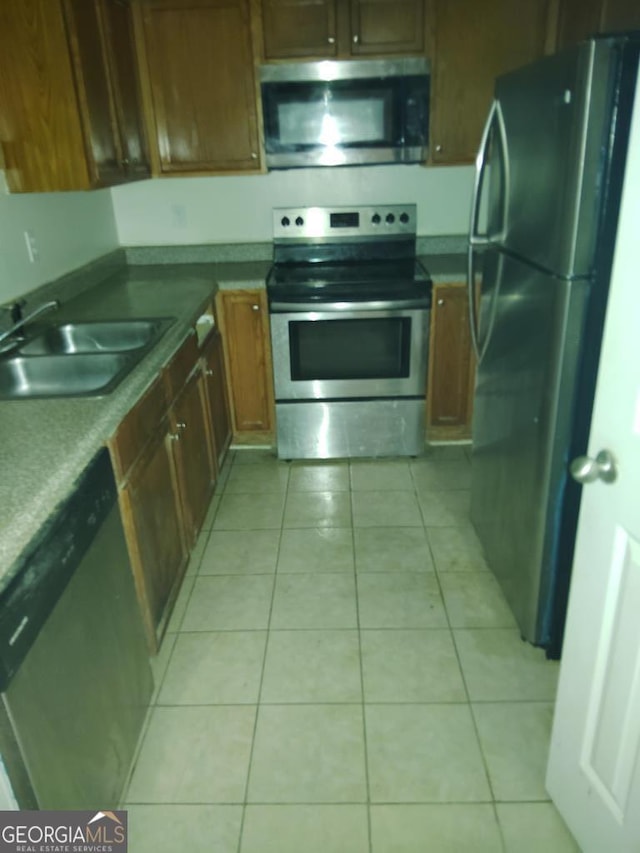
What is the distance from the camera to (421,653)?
6.44 ft

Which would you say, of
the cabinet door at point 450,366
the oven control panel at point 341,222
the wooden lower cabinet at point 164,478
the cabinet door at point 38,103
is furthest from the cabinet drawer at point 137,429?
the oven control panel at point 341,222

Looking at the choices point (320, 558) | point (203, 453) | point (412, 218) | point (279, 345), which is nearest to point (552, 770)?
point (320, 558)

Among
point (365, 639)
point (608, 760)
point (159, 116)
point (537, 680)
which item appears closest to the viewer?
point (608, 760)

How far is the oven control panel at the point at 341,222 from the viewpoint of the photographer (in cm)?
324

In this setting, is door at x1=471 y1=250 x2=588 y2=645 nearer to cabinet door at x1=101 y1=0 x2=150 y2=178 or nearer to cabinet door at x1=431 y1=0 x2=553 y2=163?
cabinet door at x1=431 y1=0 x2=553 y2=163

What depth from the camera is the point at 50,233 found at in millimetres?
2553

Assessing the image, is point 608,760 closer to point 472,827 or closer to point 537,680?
point 472,827

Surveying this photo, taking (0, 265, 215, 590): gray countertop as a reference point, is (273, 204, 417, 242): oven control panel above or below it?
above

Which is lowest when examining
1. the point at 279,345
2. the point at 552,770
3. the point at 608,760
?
the point at 552,770

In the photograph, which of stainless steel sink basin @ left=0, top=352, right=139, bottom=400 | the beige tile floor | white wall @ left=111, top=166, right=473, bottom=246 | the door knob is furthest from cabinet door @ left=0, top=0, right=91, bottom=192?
the door knob

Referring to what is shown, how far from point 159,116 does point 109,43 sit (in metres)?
0.46

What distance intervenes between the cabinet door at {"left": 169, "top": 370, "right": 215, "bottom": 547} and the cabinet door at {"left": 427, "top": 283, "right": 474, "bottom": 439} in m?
1.16

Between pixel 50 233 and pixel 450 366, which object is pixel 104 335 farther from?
pixel 450 366

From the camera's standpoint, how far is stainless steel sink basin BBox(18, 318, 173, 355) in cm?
228
